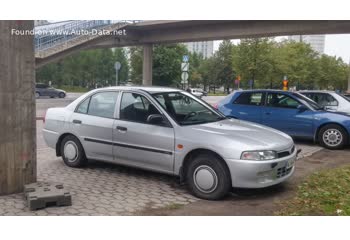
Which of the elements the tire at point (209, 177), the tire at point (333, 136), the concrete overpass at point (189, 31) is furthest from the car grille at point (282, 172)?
the concrete overpass at point (189, 31)

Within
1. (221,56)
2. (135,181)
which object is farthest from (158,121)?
(221,56)

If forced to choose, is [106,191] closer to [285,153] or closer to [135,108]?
[135,108]

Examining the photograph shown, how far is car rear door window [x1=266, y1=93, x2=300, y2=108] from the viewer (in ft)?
33.1

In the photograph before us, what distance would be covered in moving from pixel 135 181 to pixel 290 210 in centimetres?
250

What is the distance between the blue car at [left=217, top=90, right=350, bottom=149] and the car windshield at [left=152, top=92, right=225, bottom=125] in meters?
4.14

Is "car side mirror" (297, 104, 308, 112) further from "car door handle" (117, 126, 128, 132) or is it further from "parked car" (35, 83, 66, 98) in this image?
"parked car" (35, 83, 66, 98)

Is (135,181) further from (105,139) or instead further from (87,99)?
(87,99)

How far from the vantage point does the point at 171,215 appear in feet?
15.2

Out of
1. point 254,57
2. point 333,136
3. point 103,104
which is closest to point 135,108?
point 103,104

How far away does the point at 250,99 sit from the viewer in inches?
420

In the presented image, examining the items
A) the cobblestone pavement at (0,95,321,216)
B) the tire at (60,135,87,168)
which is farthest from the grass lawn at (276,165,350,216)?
the tire at (60,135,87,168)

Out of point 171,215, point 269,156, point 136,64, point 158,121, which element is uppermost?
point 136,64

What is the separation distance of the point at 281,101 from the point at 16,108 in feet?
23.5

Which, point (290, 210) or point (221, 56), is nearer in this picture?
point (290, 210)
